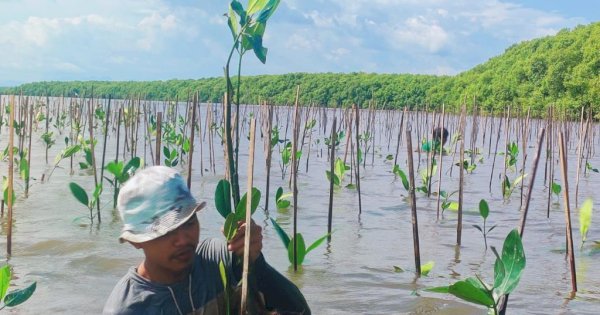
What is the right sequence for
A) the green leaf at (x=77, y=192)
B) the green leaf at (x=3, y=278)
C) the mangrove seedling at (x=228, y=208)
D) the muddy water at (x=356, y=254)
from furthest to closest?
the green leaf at (x=77, y=192), the muddy water at (x=356, y=254), the green leaf at (x=3, y=278), the mangrove seedling at (x=228, y=208)

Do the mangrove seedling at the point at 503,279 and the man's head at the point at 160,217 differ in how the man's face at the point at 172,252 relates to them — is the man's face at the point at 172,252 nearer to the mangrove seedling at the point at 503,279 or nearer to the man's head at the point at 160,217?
the man's head at the point at 160,217

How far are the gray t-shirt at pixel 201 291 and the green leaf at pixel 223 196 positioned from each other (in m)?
0.12

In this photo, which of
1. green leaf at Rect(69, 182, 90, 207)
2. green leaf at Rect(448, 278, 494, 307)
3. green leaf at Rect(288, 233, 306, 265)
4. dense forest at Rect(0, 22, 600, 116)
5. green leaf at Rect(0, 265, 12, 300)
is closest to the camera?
green leaf at Rect(448, 278, 494, 307)

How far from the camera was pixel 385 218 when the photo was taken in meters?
6.08

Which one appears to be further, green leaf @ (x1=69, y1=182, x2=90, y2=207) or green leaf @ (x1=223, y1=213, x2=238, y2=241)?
green leaf @ (x1=69, y1=182, x2=90, y2=207)

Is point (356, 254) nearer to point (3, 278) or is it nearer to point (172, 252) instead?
point (3, 278)

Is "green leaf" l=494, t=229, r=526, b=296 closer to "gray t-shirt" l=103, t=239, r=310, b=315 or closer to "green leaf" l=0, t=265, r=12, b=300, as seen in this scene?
"gray t-shirt" l=103, t=239, r=310, b=315

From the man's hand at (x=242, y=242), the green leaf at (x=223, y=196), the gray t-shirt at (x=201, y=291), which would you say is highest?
the green leaf at (x=223, y=196)

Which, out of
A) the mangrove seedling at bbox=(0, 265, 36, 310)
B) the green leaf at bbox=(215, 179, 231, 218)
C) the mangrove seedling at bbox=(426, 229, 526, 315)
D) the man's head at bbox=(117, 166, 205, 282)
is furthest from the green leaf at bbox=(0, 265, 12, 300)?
the mangrove seedling at bbox=(426, 229, 526, 315)

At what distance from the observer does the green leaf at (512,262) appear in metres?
1.80

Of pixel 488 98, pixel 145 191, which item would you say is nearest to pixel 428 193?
pixel 145 191

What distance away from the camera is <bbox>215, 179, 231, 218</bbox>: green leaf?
77.5 inches

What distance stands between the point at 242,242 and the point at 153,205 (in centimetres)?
29

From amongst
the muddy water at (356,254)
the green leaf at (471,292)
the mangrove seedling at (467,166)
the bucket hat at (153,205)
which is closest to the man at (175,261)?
the bucket hat at (153,205)
